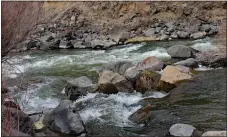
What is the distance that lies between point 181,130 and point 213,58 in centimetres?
465

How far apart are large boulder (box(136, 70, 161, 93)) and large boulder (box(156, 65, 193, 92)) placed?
15 cm

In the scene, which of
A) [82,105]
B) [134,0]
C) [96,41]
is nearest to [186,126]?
[82,105]

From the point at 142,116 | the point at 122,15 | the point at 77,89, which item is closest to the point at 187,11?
the point at 122,15

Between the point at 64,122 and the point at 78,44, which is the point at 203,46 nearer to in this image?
the point at 78,44

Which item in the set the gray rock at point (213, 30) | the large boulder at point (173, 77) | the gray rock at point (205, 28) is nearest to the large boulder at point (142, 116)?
the large boulder at point (173, 77)

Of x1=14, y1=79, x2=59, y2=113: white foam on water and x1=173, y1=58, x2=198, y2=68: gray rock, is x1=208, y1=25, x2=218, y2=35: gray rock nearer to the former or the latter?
x1=173, y1=58, x2=198, y2=68: gray rock

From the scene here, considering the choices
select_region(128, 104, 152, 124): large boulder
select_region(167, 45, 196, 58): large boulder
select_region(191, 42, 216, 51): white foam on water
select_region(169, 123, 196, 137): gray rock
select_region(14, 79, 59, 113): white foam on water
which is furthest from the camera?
select_region(191, 42, 216, 51): white foam on water

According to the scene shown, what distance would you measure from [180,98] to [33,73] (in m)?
4.44

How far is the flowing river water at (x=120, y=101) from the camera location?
21.7 feet

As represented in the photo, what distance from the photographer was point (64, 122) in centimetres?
647

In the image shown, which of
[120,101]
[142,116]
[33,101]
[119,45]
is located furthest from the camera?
[119,45]

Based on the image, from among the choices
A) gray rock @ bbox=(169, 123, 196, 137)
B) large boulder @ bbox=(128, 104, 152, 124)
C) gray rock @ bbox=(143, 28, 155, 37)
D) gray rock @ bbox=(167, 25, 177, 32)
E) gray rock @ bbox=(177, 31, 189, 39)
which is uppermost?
gray rock @ bbox=(169, 123, 196, 137)

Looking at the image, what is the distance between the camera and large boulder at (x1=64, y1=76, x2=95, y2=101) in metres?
8.49

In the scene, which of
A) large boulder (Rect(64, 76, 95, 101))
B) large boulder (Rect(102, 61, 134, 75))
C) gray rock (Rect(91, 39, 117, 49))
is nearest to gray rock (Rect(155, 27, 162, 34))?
gray rock (Rect(91, 39, 117, 49))
